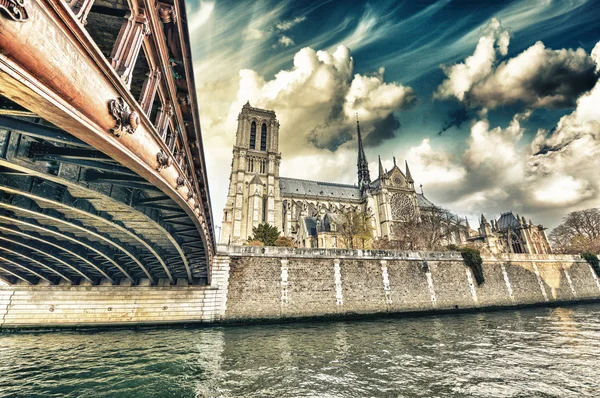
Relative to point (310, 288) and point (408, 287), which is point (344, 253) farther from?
point (408, 287)

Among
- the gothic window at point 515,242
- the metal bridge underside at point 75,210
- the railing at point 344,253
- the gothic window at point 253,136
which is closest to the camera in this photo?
the metal bridge underside at point 75,210

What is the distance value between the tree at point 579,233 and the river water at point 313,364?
36094mm

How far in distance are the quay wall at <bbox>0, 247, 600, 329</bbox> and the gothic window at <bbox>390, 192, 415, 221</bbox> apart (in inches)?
1009

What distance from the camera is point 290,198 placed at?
51438mm

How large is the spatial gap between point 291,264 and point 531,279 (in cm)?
Result: 2440

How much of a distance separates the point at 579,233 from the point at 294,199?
46369 millimetres

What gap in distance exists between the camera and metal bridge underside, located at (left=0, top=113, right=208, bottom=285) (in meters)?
3.60

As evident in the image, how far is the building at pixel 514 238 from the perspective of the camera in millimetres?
47656

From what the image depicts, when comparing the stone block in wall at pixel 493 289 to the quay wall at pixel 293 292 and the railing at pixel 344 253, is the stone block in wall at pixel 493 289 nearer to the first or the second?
the quay wall at pixel 293 292

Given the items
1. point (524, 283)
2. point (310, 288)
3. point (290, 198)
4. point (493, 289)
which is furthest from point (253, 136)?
point (524, 283)

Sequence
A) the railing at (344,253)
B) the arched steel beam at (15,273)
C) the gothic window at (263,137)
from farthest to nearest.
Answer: the gothic window at (263,137)
the railing at (344,253)
the arched steel beam at (15,273)

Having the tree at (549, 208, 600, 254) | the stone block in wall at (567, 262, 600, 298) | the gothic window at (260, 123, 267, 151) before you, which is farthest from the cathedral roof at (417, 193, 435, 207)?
the gothic window at (260, 123, 267, 151)

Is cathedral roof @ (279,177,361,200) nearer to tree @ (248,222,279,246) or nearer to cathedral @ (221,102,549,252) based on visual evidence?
cathedral @ (221,102,549,252)

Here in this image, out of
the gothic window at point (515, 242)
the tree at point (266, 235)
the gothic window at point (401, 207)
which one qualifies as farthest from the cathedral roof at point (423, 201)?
the tree at point (266, 235)
